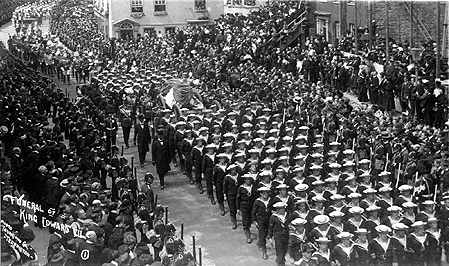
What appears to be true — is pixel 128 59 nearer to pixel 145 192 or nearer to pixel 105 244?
pixel 145 192

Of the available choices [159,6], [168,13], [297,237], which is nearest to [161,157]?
[297,237]

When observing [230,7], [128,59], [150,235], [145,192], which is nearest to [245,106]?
[145,192]

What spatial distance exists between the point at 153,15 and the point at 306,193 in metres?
33.5

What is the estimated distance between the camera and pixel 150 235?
1280 cm

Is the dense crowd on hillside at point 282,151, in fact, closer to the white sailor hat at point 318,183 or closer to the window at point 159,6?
the white sailor hat at point 318,183

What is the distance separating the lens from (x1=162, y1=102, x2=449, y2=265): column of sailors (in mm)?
11703

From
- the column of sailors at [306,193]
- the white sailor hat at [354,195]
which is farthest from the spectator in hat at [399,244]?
the white sailor hat at [354,195]

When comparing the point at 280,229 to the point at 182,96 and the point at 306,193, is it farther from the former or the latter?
the point at 182,96

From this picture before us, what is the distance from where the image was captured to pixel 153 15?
45719mm

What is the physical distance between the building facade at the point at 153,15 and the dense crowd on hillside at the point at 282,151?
1389 cm

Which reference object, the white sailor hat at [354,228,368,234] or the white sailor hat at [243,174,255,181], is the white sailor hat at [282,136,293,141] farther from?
the white sailor hat at [354,228,368,234]

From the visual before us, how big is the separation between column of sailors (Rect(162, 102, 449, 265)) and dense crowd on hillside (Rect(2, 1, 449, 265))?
28 millimetres

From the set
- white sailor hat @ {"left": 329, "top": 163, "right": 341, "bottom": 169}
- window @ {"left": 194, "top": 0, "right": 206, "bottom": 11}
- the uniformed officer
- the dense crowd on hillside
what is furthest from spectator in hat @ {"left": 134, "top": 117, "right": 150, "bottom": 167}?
window @ {"left": 194, "top": 0, "right": 206, "bottom": 11}

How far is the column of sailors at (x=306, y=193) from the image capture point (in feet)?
38.4
